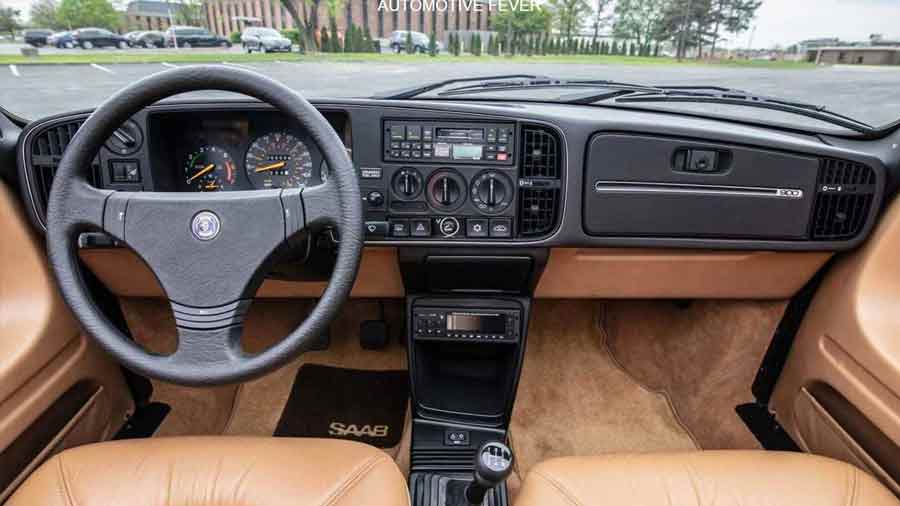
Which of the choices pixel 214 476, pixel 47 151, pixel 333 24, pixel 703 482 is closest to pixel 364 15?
pixel 333 24

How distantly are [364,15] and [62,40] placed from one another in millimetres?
787

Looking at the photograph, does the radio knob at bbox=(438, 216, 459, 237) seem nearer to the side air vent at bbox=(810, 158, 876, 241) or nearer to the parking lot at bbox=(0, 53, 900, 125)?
the parking lot at bbox=(0, 53, 900, 125)

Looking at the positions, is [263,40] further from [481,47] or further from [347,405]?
[347,405]

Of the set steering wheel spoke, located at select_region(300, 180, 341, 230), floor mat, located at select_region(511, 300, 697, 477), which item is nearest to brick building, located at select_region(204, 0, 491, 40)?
steering wheel spoke, located at select_region(300, 180, 341, 230)

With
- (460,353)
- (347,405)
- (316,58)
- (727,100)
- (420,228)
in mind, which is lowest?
(347,405)

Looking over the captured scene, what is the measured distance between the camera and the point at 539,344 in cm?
249

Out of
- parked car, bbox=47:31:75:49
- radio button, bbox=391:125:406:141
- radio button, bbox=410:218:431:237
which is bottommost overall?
radio button, bbox=410:218:431:237

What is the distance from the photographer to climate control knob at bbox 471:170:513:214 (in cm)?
163

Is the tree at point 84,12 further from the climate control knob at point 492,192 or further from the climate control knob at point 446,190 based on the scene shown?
the climate control knob at point 492,192

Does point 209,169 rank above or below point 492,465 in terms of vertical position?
above

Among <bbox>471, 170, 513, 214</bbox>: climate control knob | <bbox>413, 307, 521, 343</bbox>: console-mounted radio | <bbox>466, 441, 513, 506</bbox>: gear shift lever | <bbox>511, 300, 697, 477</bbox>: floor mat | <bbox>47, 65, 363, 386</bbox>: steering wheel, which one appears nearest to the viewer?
<bbox>47, 65, 363, 386</bbox>: steering wheel

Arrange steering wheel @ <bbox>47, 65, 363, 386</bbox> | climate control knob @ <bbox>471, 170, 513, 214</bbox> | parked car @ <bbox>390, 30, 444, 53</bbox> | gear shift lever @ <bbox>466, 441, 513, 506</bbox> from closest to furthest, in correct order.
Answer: steering wheel @ <bbox>47, 65, 363, 386</bbox>, gear shift lever @ <bbox>466, 441, 513, 506</bbox>, climate control knob @ <bbox>471, 170, 513, 214</bbox>, parked car @ <bbox>390, 30, 444, 53</bbox>

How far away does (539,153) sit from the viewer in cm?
162

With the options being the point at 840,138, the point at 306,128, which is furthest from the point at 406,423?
the point at 840,138
